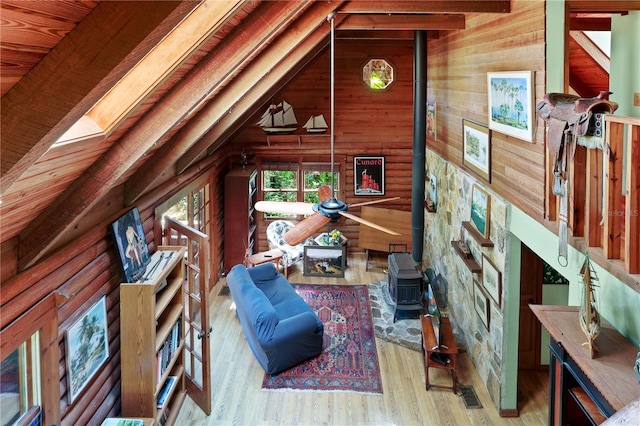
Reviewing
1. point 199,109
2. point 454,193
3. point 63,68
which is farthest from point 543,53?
point 63,68

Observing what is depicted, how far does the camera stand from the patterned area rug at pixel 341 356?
6.31 metres

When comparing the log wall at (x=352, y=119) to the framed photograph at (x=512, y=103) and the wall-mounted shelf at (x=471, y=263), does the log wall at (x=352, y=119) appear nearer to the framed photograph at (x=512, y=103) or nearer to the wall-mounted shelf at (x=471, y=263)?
the wall-mounted shelf at (x=471, y=263)

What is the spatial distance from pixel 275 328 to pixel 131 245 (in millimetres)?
2378

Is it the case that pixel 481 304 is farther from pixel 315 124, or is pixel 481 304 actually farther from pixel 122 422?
pixel 315 124

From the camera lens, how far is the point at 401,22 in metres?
6.50

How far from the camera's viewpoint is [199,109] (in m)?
4.62

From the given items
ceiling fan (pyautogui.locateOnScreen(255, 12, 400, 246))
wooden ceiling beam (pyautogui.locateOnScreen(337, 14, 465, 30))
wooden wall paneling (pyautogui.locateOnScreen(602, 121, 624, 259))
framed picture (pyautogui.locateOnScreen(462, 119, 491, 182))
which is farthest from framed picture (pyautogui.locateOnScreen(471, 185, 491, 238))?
wooden wall paneling (pyautogui.locateOnScreen(602, 121, 624, 259))

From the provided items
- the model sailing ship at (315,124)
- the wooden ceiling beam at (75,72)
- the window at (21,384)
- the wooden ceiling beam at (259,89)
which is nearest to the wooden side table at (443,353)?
the wooden ceiling beam at (259,89)

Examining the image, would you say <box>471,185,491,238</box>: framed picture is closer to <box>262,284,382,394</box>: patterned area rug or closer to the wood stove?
the wood stove

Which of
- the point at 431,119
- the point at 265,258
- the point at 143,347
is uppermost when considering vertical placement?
the point at 431,119

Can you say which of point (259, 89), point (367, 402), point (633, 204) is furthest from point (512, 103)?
point (367, 402)

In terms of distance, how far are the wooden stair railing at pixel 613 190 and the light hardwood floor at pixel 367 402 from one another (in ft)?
10.5

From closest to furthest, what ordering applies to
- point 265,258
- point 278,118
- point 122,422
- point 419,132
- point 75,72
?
point 75,72
point 122,422
point 419,132
point 265,258
point 278,118

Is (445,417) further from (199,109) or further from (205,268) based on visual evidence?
(199,109)
